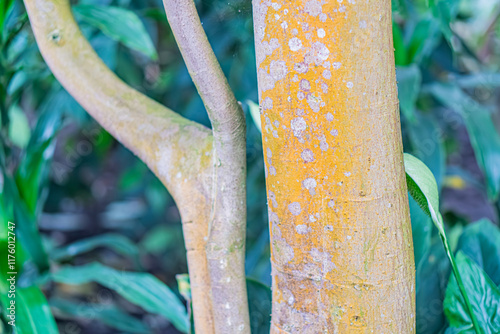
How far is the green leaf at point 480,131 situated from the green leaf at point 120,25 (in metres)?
0.71

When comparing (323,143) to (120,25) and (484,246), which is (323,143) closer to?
(484,246)

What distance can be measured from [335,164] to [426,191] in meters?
0.11

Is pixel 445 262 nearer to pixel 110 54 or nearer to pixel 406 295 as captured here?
pixel 406 295

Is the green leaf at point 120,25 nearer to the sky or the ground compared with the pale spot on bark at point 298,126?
nearer to the sky

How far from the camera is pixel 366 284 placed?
1.47ft

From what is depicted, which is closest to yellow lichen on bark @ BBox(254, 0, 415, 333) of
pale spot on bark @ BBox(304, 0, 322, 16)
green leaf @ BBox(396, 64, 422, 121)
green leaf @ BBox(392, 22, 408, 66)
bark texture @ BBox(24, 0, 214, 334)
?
pale spot on bark @ BBox(304, 0, 322, 16)

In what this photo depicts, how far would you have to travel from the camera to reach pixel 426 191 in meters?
0.47

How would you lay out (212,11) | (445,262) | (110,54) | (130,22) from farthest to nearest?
(212,11), (110,54), (130,22), (445,262)

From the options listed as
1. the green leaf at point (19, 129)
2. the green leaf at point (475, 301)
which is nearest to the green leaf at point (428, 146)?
the green leaf at point (475, 301)

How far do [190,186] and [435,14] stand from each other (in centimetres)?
53

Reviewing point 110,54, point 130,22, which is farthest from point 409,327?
point 110,54

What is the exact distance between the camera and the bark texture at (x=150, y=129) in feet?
1.78

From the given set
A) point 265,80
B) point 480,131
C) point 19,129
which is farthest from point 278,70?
point 19,129

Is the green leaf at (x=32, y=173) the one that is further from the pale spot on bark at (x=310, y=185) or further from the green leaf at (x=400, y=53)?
the green leaf at (x=400, y=53)
